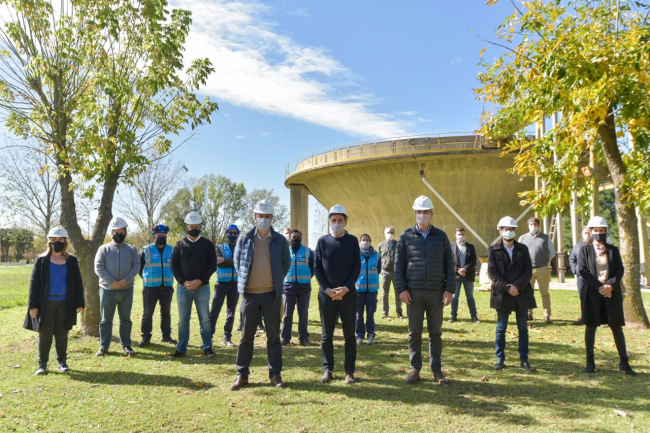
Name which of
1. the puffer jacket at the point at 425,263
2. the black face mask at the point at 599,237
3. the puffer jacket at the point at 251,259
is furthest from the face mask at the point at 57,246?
the black face mask at the point at 599,237

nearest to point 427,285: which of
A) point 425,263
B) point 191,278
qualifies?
point 425,263

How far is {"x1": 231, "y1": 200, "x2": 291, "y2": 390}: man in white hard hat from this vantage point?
5.95 meters

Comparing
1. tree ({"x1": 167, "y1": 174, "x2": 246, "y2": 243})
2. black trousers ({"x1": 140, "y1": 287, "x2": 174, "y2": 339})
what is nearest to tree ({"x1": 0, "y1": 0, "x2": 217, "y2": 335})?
black trousers ({"x1": 140, "y1": 287, "x2": 174, "y2": 339})

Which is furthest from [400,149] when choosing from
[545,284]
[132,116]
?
[132,116]

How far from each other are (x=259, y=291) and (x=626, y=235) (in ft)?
25.8

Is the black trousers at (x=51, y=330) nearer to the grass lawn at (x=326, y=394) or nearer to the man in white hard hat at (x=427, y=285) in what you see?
the grass lawn at (x=326, y=394)

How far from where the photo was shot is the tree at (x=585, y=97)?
8.60 m

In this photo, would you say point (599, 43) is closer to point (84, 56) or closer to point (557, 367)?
point (557, 367)

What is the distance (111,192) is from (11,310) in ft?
27.1

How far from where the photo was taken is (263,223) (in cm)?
605

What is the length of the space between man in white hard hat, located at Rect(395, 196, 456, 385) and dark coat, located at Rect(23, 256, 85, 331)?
182 inches

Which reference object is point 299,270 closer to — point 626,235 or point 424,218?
point 424,218

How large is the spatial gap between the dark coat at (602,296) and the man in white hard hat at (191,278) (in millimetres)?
5416

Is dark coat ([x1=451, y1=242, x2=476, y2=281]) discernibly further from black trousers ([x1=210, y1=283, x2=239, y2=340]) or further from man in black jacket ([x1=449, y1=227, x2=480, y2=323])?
black trousers ([x1=210, y1=283, x2=239, y2=340])
